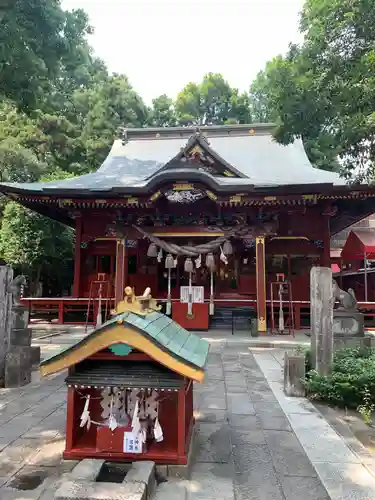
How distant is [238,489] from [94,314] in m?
10.5

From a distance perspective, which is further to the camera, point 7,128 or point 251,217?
point 7,128

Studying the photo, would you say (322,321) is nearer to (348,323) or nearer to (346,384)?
(346,384)

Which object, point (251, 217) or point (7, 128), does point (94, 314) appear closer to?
point (251, 217)

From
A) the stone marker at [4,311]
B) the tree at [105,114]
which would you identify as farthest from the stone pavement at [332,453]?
the tree at [105,114]

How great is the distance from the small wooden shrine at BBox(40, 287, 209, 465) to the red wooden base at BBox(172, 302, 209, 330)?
8256 millimetres

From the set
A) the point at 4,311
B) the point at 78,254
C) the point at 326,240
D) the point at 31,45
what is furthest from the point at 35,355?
the point at 326,240

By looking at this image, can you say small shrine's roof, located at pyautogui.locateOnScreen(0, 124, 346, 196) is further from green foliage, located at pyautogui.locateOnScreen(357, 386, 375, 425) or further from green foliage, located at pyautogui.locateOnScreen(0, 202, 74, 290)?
green foliage, located at pyautogui.locateOnScreen(357, 386, 375, 425)

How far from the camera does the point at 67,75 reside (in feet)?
139

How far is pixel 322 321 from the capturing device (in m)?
5.84

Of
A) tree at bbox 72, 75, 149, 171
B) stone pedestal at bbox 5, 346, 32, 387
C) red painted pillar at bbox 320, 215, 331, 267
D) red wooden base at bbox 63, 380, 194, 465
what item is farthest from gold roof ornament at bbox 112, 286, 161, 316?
tree at bbox 72, 75, 149, 171

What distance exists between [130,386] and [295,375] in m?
3.43

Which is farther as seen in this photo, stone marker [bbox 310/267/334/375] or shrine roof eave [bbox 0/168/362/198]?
shrine roof eave [bbox 0/168/362/198]

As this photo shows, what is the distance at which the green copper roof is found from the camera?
10.4 feet

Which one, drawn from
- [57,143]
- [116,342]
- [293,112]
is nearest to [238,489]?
[116,342]
